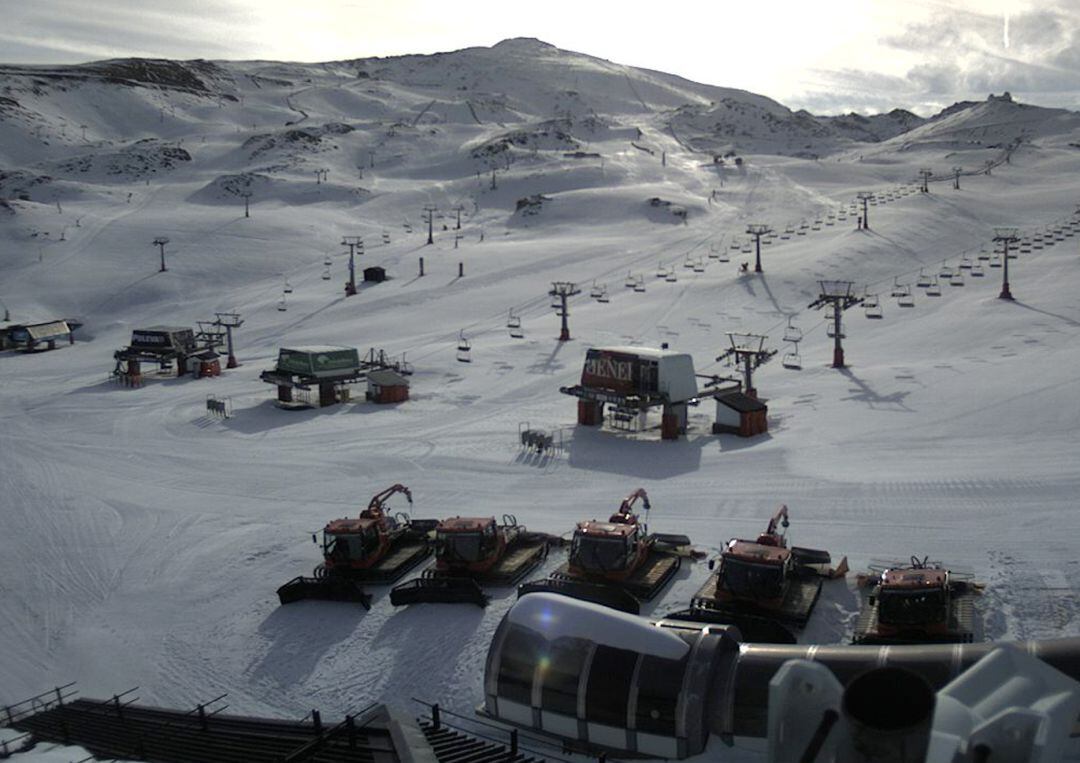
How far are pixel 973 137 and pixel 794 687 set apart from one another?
132m

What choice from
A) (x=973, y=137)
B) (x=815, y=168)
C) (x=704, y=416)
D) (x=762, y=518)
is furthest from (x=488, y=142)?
(x=762, y=518)

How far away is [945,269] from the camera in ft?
166

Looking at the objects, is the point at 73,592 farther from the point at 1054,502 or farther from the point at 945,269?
the point at 945,269

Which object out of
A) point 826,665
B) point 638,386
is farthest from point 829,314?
point 826,665

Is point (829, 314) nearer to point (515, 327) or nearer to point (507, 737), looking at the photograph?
point (515, 327)

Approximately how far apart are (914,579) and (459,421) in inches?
698

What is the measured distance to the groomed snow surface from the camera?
1573 centimetres

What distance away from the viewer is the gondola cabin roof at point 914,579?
1391 centimetres

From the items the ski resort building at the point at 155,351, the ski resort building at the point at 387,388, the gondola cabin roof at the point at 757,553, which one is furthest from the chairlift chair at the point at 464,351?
the gondola cabin roof at the point at 757,553

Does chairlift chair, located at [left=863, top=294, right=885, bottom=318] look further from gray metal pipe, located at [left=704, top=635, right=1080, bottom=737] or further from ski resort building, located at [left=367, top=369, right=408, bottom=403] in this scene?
gray metal pipe, located at [left=704, top=635, right=1080, bottom=737]

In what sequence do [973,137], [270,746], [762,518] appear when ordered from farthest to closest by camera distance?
[973,137]
[762,518]
[270,746]

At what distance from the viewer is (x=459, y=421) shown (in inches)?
1179

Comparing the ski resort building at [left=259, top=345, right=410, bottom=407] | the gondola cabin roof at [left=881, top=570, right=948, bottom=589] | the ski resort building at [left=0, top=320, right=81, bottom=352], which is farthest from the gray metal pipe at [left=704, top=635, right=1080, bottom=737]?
the ski resort building at [left=0, top=320, right=81, bottom=352]

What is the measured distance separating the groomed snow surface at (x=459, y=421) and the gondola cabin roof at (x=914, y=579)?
3.39 feet
